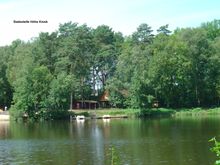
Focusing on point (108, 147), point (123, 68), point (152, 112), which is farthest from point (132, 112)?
point (108, 147)

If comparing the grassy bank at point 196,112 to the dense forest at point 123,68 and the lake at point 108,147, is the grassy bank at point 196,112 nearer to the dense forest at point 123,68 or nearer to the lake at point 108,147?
the dense forest at point 123,68

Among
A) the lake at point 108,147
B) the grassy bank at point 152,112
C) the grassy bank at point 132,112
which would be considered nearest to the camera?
the lake at point 108,147

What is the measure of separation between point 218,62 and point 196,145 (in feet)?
166

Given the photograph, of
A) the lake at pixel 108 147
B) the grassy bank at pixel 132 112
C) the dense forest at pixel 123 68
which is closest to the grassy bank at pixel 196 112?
the grassy bank at pixel 132 112

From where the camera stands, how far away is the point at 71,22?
3654 inches

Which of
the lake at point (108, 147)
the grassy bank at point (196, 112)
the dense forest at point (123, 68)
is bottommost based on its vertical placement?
the lake at point (108, 147)

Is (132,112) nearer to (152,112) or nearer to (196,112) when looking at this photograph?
(152,112)

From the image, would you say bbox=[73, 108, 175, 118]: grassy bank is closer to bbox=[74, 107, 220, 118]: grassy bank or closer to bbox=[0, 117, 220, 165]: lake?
bbox=[74, 107, 220, 118]: grassy bank

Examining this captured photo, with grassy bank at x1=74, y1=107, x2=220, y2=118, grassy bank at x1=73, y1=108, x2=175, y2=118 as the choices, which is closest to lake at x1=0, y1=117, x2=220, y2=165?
grassy bank at x1=73, y1=108, x2=175, y2=118

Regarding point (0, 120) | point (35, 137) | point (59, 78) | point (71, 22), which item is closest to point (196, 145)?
point (35, 137)

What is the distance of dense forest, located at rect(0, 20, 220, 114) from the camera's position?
79.7m

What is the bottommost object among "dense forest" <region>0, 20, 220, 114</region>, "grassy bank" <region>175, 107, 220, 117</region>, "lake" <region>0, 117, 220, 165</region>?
"lake" <region>0, 117, 220, 165</region>

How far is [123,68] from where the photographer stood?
84062 mm

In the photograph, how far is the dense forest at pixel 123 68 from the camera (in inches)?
3137
